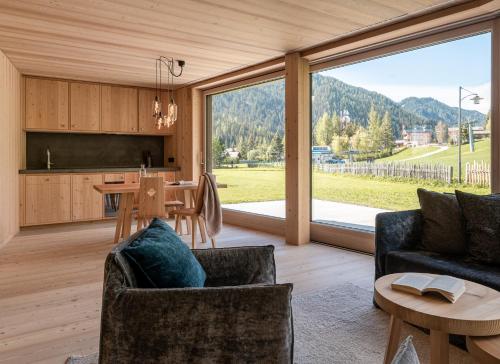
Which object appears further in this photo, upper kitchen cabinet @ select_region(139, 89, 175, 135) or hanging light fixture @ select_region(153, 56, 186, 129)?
upper kitchen cabinet @ select_region(139, 89, 175, 135)

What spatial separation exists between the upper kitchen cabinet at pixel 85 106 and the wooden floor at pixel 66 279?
184cm

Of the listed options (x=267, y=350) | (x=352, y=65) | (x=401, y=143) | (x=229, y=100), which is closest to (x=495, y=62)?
(x=401, y=143)

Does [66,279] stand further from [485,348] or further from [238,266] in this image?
[485,348]

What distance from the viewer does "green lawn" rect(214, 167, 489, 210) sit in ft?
13.9

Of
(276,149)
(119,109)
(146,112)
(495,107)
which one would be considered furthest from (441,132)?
(119,109)

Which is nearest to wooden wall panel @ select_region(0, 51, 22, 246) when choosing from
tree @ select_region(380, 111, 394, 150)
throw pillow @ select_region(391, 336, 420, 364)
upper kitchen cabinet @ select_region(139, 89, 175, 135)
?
upper kitchen cabinet @ select_region(139, 89, 175, 135)

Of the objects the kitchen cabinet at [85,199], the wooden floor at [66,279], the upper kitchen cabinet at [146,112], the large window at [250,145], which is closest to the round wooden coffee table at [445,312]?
the wooden floor at [66,279]

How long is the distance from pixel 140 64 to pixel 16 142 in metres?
2.18

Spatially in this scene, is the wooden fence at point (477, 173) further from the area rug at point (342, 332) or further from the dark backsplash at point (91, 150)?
the dark backsplash at point (91, 150)

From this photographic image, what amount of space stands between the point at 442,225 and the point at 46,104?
19.7 ft

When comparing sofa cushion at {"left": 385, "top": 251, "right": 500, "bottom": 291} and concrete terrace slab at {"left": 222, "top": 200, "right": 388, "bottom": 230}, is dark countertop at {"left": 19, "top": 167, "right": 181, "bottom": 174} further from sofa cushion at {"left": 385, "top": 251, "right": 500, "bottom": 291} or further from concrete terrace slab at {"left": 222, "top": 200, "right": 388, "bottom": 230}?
sofa cushion at {"left": 385, "top": 251, "right": 500, "bottom": 291}

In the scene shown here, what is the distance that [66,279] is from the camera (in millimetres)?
3611

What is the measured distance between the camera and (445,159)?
3.92 m

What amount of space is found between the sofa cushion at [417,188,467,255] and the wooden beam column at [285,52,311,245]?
2178mm
